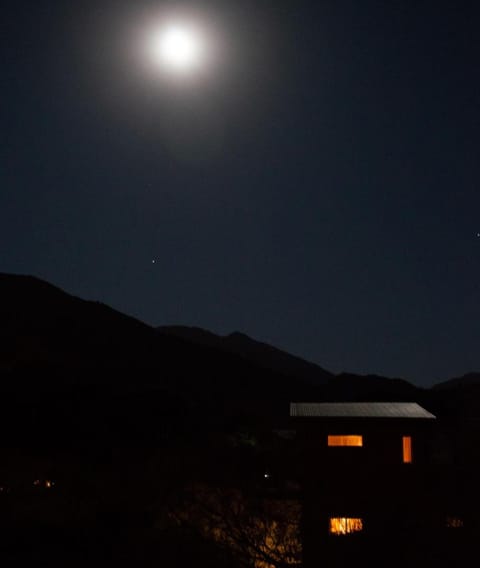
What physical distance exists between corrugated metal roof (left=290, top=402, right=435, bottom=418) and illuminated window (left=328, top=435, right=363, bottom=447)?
0.86m

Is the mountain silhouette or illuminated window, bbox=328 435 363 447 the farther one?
the mountain silhouette

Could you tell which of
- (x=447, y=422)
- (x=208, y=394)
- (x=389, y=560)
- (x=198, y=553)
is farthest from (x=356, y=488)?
(x=208, y=394)

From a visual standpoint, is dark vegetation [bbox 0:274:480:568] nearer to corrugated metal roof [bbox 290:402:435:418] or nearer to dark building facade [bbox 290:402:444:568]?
dark building facade [bbox 290:402:444:568]

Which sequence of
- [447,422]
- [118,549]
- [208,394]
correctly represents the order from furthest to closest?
[208,394]
[447,422]
[118,549]

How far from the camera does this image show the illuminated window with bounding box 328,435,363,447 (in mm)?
18703

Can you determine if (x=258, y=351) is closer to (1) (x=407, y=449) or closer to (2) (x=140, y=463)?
(2) (x=140, y=463)

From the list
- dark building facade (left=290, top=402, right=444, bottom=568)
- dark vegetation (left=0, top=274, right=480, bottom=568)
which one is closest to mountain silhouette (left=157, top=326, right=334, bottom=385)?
dark vegetation (left=0, top=274, right=480, bottom=568)

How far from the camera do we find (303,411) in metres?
19.5

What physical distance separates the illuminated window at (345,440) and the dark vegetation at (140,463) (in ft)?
7.79

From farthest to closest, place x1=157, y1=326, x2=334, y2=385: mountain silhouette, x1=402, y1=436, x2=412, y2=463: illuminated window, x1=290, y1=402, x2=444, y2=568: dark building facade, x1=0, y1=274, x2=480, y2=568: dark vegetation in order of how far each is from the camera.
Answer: x1=157, y1=326, x2=334, y2=385: mountain silhouette < x1=402, y1=436, x2=412, y2=463: illuminated window < x1=290, y1=402, x2=444, y2=568: dark building facade < x1=0, y1=274, x2=480, y2=568: dark vegetation

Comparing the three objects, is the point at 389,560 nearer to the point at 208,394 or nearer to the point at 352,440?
the point at 352,440

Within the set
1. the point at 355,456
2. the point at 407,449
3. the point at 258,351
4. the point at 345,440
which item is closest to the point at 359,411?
the point at 345,440

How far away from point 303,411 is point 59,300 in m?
85.9

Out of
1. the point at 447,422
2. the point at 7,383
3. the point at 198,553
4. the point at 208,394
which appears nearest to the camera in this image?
the point at 198,553
